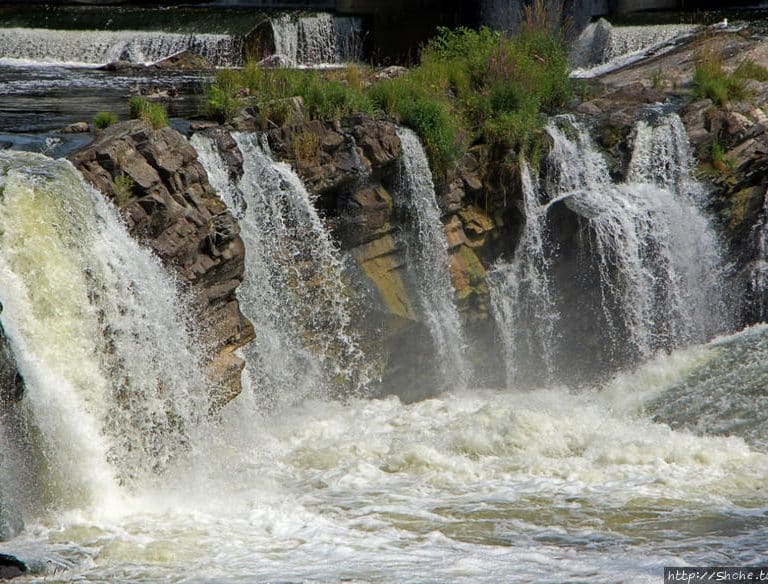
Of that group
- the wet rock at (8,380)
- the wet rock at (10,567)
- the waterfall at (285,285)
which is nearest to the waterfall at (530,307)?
the waterfall at (285,285)

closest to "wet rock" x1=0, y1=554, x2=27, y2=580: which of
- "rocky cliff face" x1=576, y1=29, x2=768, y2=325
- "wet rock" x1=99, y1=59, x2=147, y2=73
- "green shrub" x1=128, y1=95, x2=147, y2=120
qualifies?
"green shrub" x1=128, y1=95, x2=147, y2=120

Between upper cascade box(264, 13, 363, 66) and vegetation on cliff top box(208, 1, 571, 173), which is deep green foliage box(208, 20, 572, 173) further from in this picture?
upper cascade box(264, 13, 363, 66)

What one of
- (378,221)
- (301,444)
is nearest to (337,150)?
(378,221)

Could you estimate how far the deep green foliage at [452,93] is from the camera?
11531 mm

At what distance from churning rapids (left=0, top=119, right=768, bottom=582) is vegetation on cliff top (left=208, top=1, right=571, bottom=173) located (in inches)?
20.2

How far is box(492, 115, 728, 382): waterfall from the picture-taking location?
39.1ft

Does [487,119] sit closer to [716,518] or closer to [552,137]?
[552,137]

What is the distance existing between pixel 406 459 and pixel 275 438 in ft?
4.45

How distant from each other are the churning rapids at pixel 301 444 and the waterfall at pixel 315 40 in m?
8.08

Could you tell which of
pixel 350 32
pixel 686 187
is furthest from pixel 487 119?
pixel 350 32

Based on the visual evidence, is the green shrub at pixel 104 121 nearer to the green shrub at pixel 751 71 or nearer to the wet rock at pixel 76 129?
the wet rock at pixel 76 129

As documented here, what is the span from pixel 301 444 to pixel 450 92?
506 cm

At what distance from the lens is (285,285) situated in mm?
10500

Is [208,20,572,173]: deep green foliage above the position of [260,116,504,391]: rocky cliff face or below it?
above
